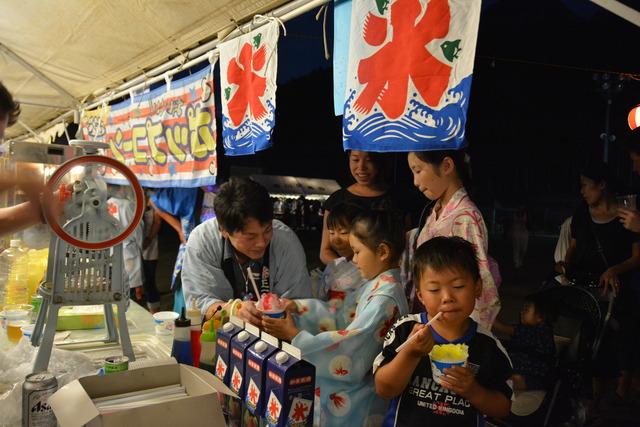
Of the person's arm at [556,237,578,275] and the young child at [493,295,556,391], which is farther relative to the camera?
the person's arm at [556,237,578,275]

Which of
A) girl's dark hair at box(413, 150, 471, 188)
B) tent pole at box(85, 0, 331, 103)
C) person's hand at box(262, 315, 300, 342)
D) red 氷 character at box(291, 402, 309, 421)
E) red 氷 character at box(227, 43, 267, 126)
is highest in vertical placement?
tent pole at box(85, 0, 331, 103)

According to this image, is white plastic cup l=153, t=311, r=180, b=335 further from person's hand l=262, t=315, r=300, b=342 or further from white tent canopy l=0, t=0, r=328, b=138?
white tent canopy l=0, t=0, r=328, b=138

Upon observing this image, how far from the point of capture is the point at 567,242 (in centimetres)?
391

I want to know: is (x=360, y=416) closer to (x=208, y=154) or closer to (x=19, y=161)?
(x=19, y=161)

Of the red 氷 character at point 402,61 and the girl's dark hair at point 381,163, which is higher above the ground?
the red 氷 character at point 402,61

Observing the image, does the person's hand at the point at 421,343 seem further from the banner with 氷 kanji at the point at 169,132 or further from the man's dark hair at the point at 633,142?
the man's dark hair at the point at 633,142

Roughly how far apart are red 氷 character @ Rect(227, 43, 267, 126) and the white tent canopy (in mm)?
231

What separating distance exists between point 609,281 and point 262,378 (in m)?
2.85

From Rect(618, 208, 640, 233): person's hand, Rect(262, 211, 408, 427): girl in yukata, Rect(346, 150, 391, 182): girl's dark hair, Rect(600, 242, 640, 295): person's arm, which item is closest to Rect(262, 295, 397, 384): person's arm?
Rect(262, 211, 408, 427): girl in yukata

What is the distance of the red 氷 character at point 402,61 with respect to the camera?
1791 millimetres

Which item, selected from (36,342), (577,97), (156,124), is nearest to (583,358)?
(36,342)

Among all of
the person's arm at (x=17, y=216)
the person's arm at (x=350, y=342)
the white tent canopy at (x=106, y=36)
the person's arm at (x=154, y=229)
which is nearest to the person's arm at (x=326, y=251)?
the person's arm at (x=350, y=342)

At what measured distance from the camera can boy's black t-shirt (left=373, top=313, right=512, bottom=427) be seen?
152cm

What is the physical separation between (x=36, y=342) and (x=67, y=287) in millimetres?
287
